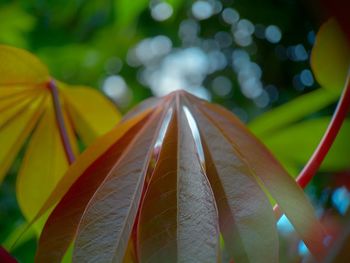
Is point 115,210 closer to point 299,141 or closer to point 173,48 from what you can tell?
point 299,141

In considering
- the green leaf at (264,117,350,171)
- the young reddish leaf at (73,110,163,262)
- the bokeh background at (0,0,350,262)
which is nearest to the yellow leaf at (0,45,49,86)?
the young reddish leaf at (73,110,163,262)

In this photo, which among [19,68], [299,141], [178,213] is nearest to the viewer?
[178,213]

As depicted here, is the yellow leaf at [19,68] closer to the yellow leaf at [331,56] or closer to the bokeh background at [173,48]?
the yellow leaf at [331,56]

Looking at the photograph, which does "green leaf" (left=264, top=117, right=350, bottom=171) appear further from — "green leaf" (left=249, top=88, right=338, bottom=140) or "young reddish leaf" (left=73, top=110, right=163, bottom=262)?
"young reddish leaf" (left=73, top=110, right=163, bottom=262)

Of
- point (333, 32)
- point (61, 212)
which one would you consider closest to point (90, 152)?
point (61, 212)

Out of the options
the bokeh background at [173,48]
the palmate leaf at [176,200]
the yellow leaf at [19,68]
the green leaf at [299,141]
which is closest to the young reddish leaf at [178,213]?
the palmate leaf at [176,200]

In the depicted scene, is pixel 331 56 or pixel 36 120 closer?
pixel 331 56

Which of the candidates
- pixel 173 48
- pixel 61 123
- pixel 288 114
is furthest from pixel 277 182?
pixel 173 48
